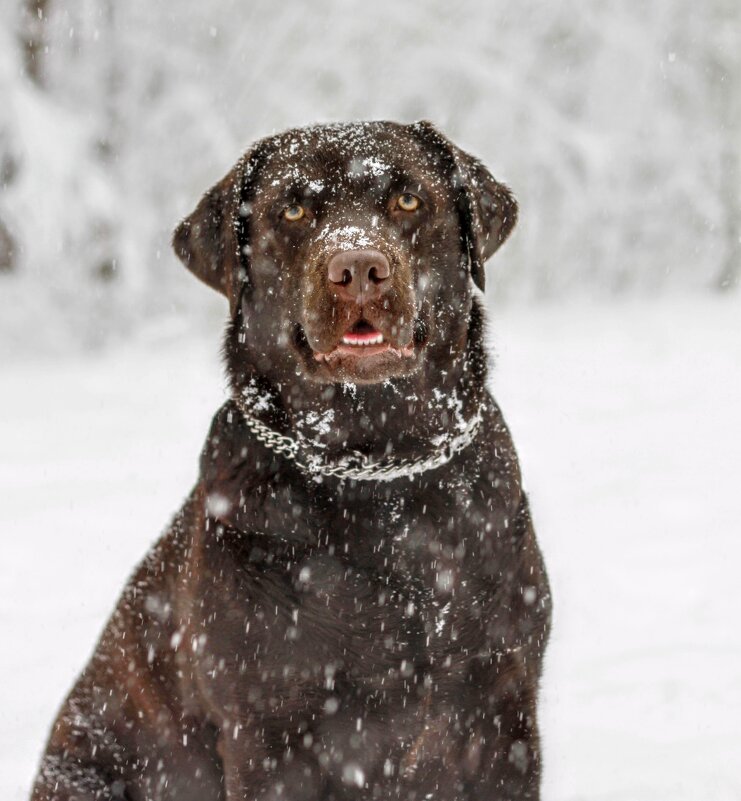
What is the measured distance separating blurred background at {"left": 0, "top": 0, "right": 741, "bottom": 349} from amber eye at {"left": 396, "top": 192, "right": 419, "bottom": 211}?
7552mm

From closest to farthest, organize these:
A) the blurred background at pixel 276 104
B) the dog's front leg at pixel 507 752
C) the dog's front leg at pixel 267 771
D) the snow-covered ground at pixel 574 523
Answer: the dog's front leg at pixel 267 771 < the dog's front leg at pixel 507 752 < the snow-covered ground at pixel 574 523 < the blurred background at pixel 276 104

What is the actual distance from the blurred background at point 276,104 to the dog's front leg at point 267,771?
8047 millimetres

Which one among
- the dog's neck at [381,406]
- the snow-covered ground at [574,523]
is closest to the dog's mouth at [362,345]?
the dog's neck at [381,406]

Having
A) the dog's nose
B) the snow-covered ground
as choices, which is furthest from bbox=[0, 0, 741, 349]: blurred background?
the dog's nose

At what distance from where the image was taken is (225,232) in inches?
106

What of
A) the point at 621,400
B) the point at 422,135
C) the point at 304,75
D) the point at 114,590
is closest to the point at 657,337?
the point at 621,400

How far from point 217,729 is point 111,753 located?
346 millimetres

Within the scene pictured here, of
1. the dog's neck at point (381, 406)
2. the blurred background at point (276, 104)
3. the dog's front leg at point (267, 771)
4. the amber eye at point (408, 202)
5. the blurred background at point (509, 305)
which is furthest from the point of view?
the blurred background at point (276, 104)

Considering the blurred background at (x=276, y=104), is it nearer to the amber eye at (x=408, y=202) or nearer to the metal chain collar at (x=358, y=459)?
the amber eye at (x=408, y=202)

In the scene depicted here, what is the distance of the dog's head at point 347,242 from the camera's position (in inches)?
97.7

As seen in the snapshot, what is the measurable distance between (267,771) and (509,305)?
11928 mm

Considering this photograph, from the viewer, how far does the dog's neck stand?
8.44 ft

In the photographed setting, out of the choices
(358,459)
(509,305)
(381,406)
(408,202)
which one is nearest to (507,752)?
(358,459)

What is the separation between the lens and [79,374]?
32.6 ft
